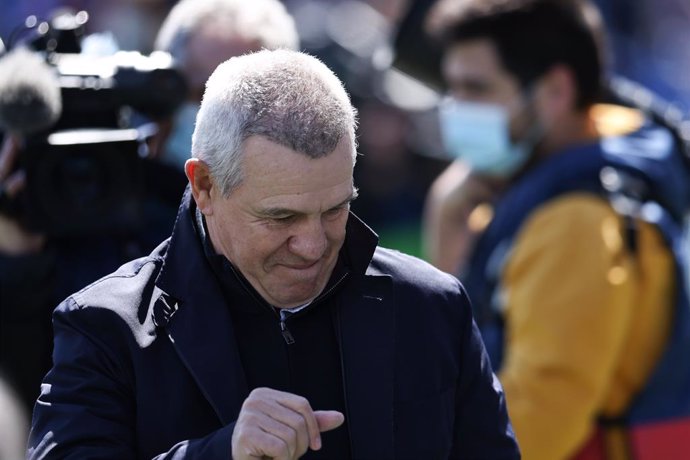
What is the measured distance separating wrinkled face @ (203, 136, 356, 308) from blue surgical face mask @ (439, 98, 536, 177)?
2202 mm

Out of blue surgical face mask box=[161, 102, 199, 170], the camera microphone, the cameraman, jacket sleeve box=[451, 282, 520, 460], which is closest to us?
jacket sleeve box=[451, 282, 520, 460]

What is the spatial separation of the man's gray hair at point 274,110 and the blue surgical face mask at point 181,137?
55.1 inches

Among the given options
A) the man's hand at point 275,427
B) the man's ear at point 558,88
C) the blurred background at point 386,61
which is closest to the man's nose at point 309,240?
the man's hand at point 275,427

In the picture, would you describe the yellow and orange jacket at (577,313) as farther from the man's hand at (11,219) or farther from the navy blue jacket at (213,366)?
the man's hand at (11,219)

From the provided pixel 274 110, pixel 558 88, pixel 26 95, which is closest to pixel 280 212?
pixel 274 110

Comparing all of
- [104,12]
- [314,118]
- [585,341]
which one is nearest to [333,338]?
[314,118]

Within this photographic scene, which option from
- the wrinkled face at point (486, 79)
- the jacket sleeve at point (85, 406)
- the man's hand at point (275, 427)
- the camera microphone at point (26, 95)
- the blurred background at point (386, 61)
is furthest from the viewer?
the blurred background at point (386, 61)

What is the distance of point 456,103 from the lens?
4586 millimetres

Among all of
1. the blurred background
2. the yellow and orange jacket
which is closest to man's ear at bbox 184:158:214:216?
the yellow and orange jacket

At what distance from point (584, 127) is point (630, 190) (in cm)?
38

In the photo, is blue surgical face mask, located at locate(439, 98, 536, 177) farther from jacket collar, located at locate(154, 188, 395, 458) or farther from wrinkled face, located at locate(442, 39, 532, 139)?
jacket collar, located at locate(154, 188, 395, 458)

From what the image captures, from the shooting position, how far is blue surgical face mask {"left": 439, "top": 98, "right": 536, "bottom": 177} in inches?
175

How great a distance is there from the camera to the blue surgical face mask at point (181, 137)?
3670 mm

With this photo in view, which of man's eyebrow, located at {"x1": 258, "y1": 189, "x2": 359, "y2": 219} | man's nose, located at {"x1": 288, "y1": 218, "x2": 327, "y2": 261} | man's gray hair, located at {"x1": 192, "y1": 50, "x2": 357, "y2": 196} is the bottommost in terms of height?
man's nose, located at {"x1": 288, "y1": 218, "x2": 327, "y2": 261}
